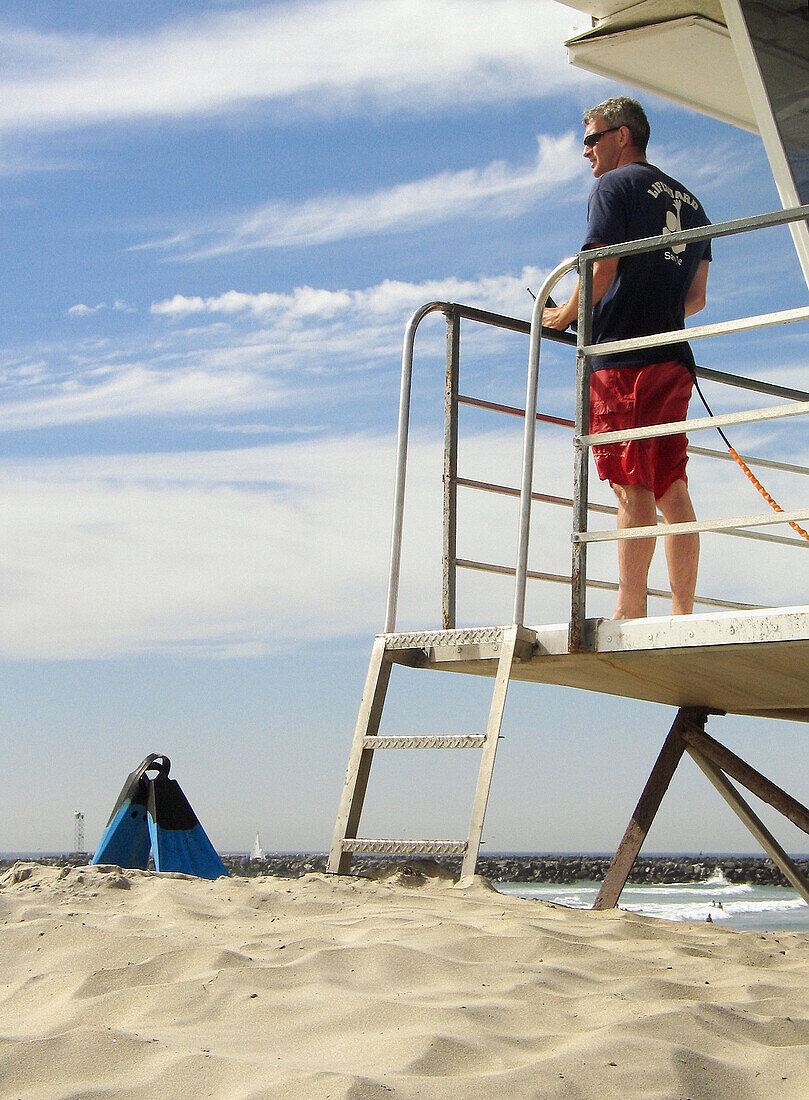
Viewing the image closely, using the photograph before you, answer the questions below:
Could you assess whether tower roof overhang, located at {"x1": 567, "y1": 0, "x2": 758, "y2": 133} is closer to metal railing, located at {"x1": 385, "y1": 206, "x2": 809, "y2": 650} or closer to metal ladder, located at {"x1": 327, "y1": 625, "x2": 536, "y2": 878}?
metal railing, located at {"x1": 385, "y1": 206, "x2": 809, "y2": 650}

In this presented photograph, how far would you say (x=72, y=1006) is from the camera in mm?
2707

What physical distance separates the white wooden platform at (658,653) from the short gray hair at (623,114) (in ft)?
7.39

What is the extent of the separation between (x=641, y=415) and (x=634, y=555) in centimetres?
60

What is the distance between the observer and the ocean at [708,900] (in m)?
18.2

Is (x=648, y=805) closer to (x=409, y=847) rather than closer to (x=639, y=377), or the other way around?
(x=409, y=847)

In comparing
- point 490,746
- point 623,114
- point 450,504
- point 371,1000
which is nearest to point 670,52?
point 623,114

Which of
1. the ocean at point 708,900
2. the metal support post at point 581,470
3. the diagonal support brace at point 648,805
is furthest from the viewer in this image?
the ocean at point 708,900

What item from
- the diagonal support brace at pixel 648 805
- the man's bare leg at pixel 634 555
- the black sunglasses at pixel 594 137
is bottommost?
the diagonal support brace at pixel 648 805

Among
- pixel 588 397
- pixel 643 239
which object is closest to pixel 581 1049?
pixel 588 397

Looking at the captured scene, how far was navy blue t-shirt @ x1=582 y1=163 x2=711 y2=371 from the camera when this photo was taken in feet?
16.3

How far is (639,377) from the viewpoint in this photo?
4965 mm

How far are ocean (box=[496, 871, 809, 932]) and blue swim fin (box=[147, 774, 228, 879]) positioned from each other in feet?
33.1

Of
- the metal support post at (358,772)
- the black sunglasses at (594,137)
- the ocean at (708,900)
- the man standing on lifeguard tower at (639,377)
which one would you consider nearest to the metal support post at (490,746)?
the man standing on lifeguard tower at (639,377)

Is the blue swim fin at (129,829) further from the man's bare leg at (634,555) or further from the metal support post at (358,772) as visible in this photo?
the man's bare leg at (634,555)
